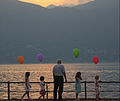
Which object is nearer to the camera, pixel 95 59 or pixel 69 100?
pixel 69 100

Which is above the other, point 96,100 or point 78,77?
point 78,77

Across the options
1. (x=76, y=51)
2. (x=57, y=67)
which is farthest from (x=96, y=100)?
(x=76, y=51)

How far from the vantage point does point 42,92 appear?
17.3 metres

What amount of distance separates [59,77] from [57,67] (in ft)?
1.67

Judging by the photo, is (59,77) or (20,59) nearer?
(59,77)

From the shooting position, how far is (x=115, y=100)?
18.0 meters

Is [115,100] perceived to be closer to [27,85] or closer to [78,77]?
[78,77]

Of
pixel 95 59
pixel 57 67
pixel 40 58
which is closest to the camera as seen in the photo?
pixel 57 67

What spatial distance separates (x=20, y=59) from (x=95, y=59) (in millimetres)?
5770

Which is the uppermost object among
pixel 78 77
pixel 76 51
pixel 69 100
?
pixel 76 51

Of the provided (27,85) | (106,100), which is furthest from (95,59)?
(27,85)

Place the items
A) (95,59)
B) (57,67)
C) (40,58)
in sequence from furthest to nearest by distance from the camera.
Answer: (95,59) < (40,58) < (57,67)

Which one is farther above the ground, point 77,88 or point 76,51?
point 76,51

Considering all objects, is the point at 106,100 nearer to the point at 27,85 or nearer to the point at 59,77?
the point at 59,77
